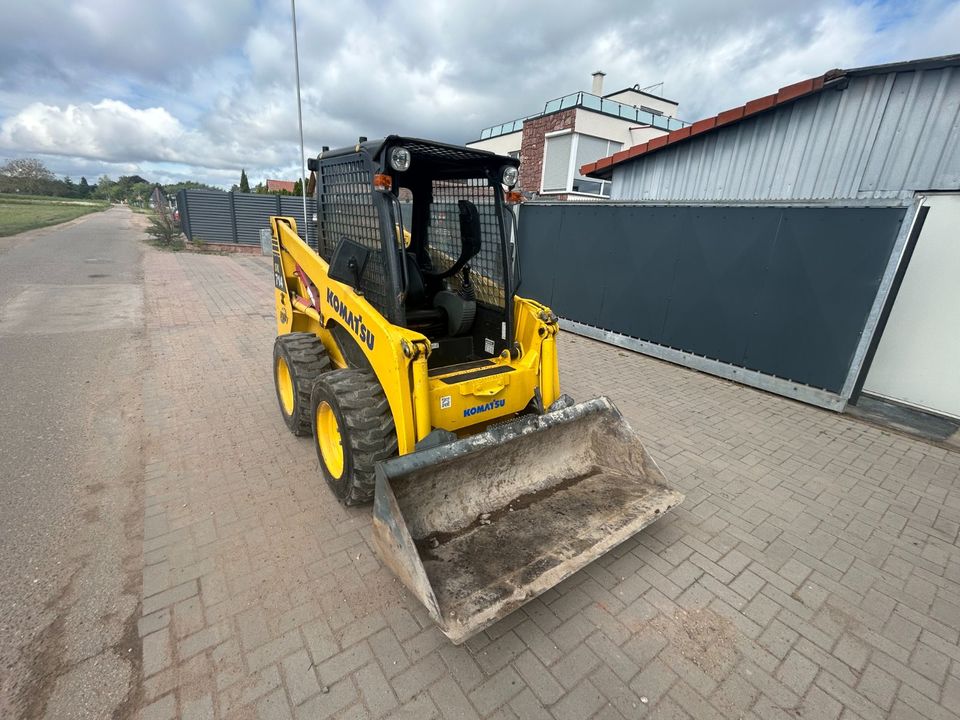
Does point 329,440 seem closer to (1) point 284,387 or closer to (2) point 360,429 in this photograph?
(2) point 360,429

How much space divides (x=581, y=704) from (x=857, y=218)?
18.7 ft

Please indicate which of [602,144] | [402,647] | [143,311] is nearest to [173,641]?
[402,647]

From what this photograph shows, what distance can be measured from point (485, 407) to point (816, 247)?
4.81 meters

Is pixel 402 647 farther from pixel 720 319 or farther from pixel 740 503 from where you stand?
pixel 720 319

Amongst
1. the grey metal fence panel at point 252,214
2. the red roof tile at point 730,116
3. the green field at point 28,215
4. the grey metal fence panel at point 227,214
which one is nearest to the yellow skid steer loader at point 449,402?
the red roof tile at point 730,116

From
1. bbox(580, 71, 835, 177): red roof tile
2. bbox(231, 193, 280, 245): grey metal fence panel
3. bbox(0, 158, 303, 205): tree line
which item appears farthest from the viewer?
bbox(0, 158, 303, 205): tree line

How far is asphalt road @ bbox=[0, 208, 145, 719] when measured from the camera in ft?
6.45

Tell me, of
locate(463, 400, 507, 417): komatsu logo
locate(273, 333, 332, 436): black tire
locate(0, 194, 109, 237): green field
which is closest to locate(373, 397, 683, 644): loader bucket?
locate(463, 400, 507, 417): komatsu logo

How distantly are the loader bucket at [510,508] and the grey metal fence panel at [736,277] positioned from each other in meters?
3.79

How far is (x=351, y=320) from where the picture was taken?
126 inches

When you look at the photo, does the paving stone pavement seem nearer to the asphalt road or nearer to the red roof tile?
the asphalt road

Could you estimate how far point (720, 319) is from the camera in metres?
6.17

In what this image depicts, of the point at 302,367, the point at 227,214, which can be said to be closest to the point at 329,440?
the point at 302,367

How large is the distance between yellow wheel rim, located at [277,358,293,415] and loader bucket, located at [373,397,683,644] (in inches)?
91.7
